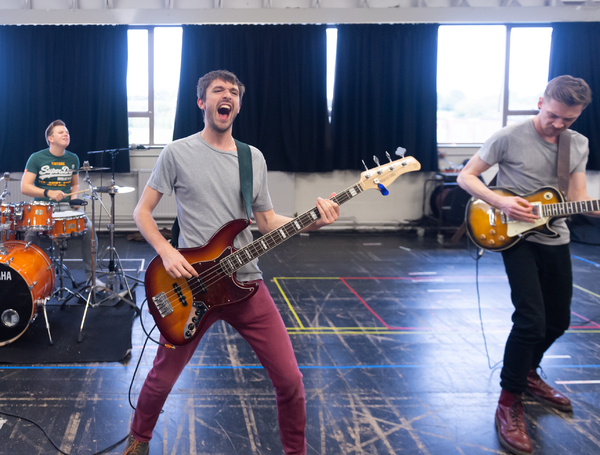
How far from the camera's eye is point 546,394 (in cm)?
313

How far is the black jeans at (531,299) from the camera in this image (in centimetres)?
271

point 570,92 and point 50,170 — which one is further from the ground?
point 570,92

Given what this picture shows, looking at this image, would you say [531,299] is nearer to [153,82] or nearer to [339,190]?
[339,190]

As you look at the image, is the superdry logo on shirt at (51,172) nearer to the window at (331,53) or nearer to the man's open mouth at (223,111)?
the man's open mouth at (223,111)

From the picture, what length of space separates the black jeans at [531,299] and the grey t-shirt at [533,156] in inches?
3.7

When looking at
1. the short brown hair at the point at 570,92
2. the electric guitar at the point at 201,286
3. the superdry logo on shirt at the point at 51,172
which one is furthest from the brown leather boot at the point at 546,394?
the superdry logo on shirt at the point at 51,172

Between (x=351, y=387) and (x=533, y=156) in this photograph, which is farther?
(x=351, y=387)

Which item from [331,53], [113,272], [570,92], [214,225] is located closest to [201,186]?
[214,225]

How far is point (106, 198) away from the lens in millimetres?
8859

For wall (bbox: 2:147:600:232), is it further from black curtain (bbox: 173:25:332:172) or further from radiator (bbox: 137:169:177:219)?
black curtain (bbox: 173:25:332:172)

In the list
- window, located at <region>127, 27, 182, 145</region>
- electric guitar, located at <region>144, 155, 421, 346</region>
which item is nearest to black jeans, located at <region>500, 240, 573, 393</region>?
electric guitar, located at <region>144, 155, 421, 346</region>

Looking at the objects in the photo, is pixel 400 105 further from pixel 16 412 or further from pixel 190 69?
pixel 16 412

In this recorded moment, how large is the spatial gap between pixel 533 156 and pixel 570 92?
15.3 inches

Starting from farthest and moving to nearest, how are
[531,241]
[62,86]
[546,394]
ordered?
1. [62,86]
2. [546,394]
3. [531,241]
